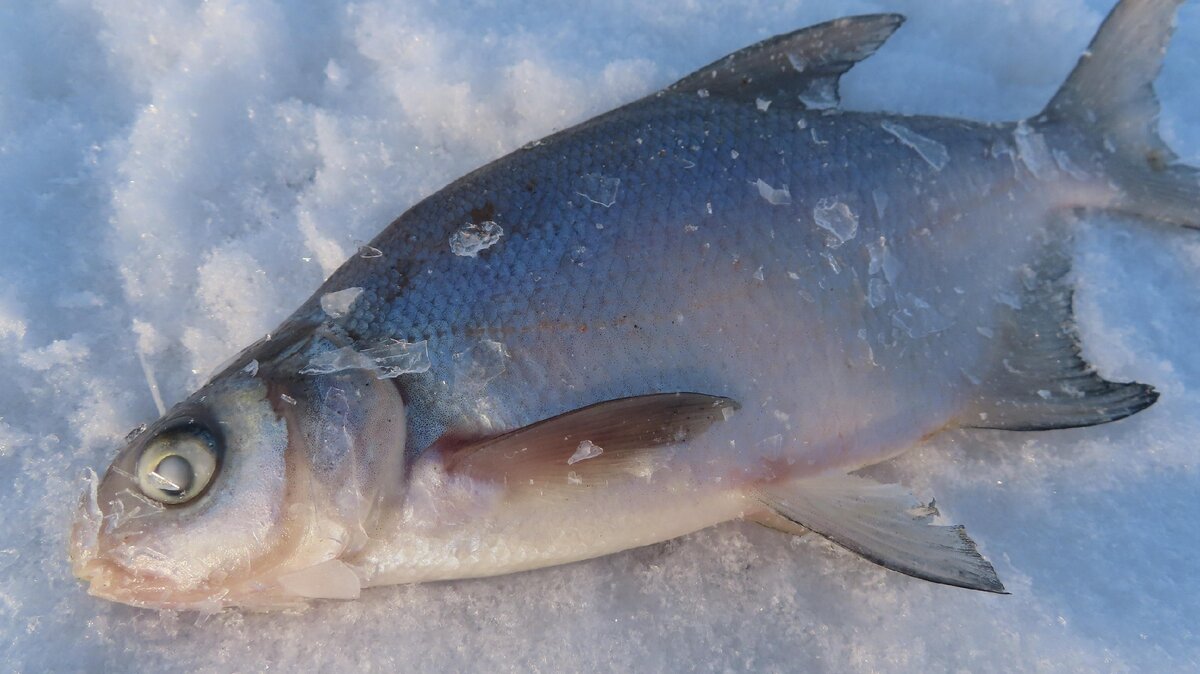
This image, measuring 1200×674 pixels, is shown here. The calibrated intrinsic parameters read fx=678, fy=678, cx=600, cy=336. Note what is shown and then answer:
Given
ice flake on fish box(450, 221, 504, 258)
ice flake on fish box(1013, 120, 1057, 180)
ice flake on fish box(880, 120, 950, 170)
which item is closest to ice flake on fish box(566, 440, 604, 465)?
ice flake on fish box(450, 221, 504, 258)

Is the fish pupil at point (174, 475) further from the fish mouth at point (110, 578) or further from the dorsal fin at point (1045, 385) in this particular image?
the dorsal fin at point (1045, 385)

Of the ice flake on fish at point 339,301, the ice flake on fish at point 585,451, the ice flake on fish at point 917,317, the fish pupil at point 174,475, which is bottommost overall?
the ice flake on fish at point 917,317

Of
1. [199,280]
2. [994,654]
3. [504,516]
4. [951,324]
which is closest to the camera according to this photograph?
[504,516]

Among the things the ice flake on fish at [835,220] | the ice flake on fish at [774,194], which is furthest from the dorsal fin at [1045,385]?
the ice flake on fish at [774,194]

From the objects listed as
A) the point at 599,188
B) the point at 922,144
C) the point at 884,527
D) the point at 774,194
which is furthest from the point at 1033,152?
the point at 599,188

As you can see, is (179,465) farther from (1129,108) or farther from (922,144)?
(1129,108)

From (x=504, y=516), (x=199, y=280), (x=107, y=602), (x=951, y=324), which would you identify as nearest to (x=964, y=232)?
(x=951, y=324)

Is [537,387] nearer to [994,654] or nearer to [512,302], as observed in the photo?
[512,302]
